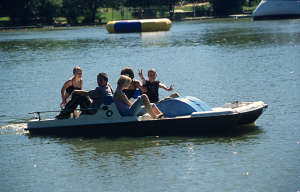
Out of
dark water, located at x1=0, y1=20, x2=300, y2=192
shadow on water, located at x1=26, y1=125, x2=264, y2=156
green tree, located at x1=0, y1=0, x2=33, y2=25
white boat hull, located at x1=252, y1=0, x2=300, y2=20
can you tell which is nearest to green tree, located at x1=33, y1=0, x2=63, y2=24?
green tree, located at x1=0, y1=0, x2=33, y2=25

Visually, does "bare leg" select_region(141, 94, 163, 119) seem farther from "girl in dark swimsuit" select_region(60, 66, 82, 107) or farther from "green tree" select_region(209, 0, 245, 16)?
"green tree" select_region(209, 0, 245, 16)

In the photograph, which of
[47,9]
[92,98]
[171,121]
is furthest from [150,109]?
[47,9]

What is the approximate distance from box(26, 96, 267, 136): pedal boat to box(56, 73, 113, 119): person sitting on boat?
0.16m

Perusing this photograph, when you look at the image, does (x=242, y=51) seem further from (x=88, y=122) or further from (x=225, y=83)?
(x=88, y=122)

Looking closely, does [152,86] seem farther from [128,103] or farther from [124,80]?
[124,80]

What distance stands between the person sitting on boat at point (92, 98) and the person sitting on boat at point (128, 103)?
30cm

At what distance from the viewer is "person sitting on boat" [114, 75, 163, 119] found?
16453 millimetres

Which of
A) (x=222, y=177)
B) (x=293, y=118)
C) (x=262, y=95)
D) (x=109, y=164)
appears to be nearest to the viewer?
(x=222, y=177)

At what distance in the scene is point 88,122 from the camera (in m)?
17.3

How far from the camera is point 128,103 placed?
1681 cm

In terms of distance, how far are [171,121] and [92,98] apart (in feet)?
6.60

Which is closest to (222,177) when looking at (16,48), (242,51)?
(242,51)

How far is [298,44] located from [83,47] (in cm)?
1713

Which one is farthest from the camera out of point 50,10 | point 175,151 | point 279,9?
point 50,10
